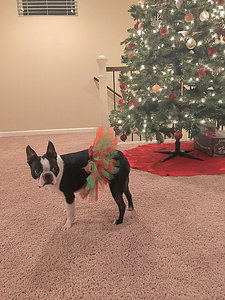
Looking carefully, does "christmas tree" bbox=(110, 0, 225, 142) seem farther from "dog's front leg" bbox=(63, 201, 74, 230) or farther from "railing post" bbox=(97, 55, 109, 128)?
"dog's front leg" bbox=(63, 201, 74, 230)

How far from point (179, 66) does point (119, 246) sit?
A: 5.20 feet

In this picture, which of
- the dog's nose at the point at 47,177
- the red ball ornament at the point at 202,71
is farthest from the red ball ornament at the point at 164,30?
the dog's nose at the point at 47,177

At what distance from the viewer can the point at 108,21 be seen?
3.42 m

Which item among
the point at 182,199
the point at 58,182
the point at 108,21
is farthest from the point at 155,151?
the point at 108,21

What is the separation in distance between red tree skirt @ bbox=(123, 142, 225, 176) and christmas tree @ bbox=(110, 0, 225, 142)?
0.27 meters

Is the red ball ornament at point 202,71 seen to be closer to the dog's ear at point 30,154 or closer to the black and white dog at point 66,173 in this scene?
the black and white dog at point 66,173

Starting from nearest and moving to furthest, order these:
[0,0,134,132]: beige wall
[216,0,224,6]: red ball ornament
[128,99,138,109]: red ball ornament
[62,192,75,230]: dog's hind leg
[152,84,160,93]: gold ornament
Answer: [62,192,75,230]: dog's hind leg < [216,0,224,6]: red ball ornament < [152,84,160,93]: gold ornament < [128,99,138,109]: red ball ornament < [0,0,134,132]: beige wall

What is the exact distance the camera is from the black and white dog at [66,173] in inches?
39.8

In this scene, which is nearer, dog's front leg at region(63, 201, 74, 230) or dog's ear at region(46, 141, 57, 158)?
dog's ear at region(46, 141, 57, 158)

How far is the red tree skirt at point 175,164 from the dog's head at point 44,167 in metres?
1.07

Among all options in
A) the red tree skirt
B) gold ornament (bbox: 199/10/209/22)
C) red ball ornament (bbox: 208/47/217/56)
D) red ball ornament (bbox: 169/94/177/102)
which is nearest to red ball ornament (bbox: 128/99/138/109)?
red ball ornament (bbox: 169/94/177/102)

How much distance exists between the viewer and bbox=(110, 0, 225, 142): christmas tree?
184 centimetres

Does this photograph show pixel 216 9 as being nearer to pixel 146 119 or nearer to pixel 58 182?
pixel 146 119

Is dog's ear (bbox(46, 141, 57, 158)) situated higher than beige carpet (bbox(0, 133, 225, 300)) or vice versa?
dog's ear (bbox(46, 141, 57, 158))
